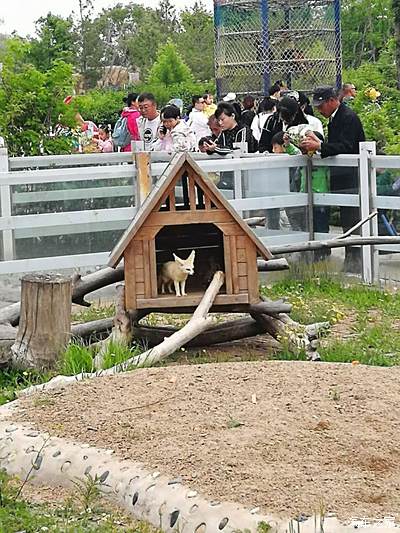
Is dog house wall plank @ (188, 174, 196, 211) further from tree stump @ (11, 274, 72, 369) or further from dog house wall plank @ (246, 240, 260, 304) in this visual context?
tree stump @ (11, 274, 72, 369)

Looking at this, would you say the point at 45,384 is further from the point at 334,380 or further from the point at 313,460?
the point at 313,460

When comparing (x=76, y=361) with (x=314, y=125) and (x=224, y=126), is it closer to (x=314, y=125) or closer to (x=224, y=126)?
(x=314, y=125)

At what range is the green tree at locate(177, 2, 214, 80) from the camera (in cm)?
4806

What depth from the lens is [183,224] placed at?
843cm

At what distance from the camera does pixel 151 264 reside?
821cm

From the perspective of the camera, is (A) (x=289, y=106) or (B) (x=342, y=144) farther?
(A) (x=289, y=106)

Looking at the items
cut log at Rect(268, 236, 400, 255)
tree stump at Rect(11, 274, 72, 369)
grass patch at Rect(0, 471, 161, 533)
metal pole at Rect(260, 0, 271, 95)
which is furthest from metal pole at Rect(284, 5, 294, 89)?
grass patch at Rect(0, 471, 161, 533)

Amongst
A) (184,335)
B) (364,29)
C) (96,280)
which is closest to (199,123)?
(96,280)

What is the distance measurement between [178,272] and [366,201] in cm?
337

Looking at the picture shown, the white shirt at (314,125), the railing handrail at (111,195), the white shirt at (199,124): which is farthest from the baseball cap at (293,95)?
the railing handrail at (111,195)

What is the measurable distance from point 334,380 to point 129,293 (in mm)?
2515

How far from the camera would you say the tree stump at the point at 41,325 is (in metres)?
7.46

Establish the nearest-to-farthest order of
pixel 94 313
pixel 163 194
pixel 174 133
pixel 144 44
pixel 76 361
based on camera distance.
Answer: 1. pixel 76 361
2. pixel 163 194
3. pixel 94 313
4. pixel 174 133
5. pixel 144 44

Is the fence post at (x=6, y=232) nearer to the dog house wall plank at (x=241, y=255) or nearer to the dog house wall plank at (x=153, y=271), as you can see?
the dog house wall plank at (x=153, y=271)
